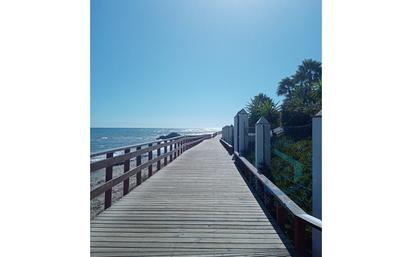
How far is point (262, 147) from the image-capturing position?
14.4 ft

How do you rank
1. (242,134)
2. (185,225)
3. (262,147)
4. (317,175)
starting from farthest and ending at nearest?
1. (242,134)
2. (262,147)
3. (185,225)
4. (317,175)

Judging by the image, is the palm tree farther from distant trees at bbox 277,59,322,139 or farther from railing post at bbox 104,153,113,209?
railing post at bbox 104,153,113,209

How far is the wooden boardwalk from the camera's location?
2.06 m

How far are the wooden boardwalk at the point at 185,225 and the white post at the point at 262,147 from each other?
2.04ft

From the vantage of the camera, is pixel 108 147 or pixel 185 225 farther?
pixel 108 147

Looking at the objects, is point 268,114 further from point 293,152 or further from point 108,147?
point 108,147

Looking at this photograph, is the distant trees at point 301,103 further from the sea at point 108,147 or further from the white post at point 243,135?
the sea at point 108,147

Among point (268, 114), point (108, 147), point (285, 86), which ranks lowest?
point (108, 147)

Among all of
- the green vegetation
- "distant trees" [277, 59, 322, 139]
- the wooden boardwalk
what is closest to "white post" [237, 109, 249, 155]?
the green vegetation

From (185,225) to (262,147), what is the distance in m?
2.31

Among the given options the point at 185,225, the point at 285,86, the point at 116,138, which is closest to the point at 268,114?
the point at 285,86

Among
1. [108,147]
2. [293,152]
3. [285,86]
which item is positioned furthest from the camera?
[108,147]
